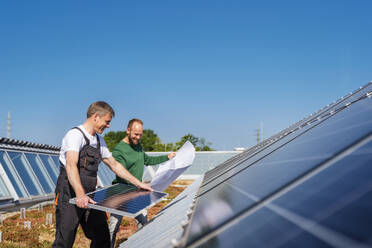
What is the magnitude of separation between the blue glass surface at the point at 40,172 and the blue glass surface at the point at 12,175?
1.85 meters

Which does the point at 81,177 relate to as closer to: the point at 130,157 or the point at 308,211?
the point at 130,157

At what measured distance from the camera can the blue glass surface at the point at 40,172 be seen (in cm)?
1530

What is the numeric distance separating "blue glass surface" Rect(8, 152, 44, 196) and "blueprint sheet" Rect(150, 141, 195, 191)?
10555 mm

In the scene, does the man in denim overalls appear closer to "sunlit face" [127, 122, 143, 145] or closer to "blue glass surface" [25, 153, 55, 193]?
"sunlit face" [127, 122, 143, 145]

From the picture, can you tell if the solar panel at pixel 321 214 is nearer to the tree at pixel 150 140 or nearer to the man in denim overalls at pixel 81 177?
the man in denim overalls at pixel 81 177

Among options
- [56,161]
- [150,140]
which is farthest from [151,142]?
[56,161]

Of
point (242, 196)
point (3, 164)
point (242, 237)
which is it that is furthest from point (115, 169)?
point (3, 164)

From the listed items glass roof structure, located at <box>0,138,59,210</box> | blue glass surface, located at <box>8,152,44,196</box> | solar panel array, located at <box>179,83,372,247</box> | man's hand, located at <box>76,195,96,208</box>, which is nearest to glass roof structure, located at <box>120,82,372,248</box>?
solar panel array, located at <box>179,83,372,247</box>

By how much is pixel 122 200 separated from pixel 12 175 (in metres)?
11.1

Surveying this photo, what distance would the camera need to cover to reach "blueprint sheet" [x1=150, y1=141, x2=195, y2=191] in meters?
4.58

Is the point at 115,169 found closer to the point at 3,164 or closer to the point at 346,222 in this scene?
the point at 346,222

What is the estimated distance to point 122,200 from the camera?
3.49m

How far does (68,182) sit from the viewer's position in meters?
4.07

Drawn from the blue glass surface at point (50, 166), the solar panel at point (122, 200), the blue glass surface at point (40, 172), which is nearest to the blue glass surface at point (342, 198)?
the solar panel at point (122, 200)
